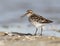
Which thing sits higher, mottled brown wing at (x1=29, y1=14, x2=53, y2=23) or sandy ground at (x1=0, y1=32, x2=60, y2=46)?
mottled brown wing at (x1=29, y1=14, x2=53, y2=23)

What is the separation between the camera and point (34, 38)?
1260 cm

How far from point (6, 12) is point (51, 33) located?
3689mm

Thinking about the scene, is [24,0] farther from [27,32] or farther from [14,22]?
[27,32]

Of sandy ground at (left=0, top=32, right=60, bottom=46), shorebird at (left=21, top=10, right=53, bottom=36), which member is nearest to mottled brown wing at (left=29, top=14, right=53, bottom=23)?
shorebird at (left=21, top=10, right=53, bottom=36)

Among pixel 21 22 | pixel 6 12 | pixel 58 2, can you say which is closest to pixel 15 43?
pixel 21 22

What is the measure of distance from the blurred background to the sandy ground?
0.79m

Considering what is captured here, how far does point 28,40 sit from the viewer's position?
12227 millimetres

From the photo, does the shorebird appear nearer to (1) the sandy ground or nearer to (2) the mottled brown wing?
(2) the mottled brown wing

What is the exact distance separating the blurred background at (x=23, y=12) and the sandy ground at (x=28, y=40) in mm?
792

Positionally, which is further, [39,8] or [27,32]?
[39,8]

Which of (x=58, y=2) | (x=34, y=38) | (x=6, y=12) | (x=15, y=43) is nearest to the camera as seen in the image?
(x=15, y=43)

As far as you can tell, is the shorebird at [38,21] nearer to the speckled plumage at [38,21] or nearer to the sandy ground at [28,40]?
the speckled plumage at [38,21]

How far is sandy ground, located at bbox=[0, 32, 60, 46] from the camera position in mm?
11555

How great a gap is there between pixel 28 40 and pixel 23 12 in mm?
4209
